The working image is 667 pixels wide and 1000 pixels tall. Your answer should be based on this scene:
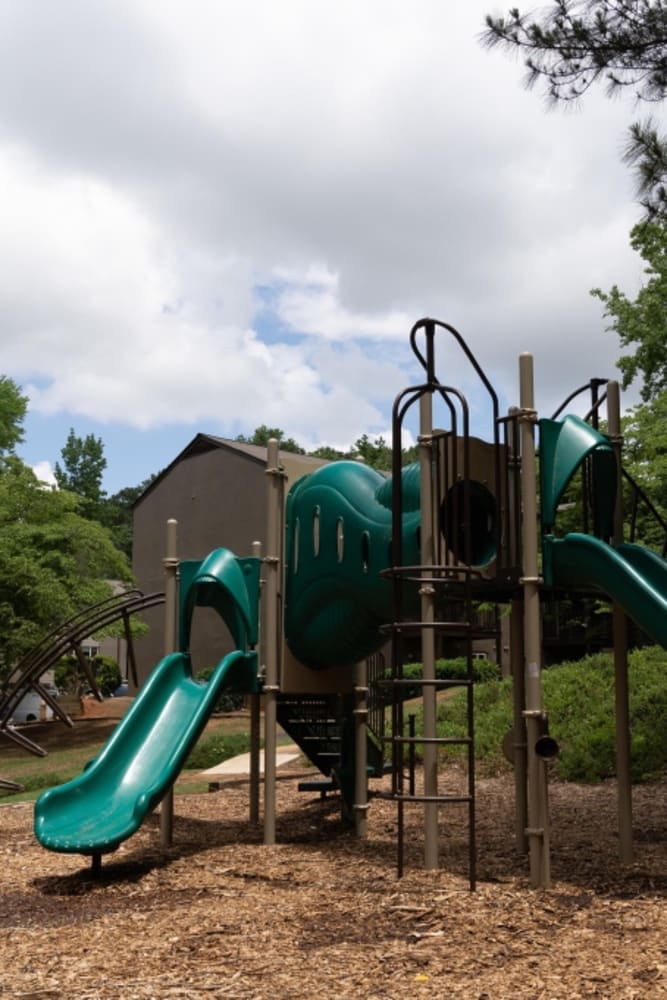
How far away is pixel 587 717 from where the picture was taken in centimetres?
1488

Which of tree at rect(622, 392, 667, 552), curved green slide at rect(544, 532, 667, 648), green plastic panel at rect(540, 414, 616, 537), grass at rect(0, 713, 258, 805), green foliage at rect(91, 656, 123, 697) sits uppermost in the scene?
tree at rect(622, 392, 667, 552)

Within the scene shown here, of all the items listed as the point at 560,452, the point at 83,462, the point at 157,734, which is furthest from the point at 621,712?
the point at 83,462

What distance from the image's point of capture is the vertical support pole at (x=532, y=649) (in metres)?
6.82

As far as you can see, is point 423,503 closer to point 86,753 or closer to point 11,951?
point 11,951

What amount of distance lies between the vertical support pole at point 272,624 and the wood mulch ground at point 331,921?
0.49 meters

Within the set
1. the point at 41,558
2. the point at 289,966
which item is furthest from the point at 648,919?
the point at 41,558

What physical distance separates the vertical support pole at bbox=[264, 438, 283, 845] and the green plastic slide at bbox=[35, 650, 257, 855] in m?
0.22

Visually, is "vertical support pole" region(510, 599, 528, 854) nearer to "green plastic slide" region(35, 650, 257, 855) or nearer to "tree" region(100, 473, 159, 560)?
"green plastic slide" region(35, 650, 257, 855)

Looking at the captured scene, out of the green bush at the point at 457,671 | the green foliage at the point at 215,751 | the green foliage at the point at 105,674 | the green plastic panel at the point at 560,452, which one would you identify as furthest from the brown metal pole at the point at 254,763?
the green foliage at the point at 105,674

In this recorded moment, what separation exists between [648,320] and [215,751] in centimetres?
1096

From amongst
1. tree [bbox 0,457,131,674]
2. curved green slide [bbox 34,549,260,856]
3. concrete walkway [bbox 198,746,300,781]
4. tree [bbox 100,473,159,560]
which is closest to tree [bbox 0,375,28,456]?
tree [bbox 0,457,131,674]

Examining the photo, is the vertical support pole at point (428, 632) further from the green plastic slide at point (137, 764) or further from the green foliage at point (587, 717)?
the green foliage at point (587, 717)

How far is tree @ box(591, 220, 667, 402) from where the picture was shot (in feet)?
64.2

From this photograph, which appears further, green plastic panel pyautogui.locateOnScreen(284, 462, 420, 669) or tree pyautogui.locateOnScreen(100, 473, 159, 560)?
tree pyautogui.locateOnScreen(100, 473, 159, 560)
